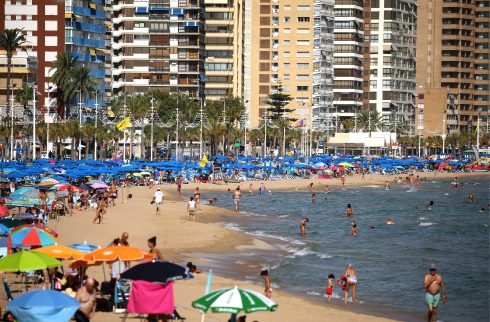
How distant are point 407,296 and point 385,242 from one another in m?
17.8

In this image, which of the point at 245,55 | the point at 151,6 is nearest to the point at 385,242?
the point at 151,6

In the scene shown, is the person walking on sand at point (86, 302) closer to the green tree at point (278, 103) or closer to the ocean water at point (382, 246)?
the ocean water at point (382, 246)

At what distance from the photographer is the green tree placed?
150875mm

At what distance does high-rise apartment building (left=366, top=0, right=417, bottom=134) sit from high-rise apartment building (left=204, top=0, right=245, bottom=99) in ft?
146

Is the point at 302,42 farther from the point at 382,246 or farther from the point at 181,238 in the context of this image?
the point at 181,238

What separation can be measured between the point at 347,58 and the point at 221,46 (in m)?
37.7

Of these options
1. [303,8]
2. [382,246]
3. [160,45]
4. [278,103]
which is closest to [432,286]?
[382,246]

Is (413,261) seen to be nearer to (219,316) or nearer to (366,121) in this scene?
(219,316)

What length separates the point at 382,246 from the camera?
49469mm

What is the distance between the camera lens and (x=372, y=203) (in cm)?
8188

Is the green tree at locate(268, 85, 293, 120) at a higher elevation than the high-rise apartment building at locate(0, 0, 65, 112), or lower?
lower

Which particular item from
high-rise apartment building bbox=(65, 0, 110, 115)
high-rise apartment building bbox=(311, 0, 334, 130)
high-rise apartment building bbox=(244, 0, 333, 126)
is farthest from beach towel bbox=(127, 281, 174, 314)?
high-rise apartment building bbox=(311, 0, 334, 130)

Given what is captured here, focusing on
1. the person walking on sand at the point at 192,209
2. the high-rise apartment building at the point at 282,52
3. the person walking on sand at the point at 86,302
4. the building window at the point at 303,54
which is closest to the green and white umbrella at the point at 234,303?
the person walking on sand at the point at 86,302

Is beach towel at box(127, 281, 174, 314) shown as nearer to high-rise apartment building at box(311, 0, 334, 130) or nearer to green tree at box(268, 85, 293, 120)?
green tree at box(268, 85, 293, 120)
